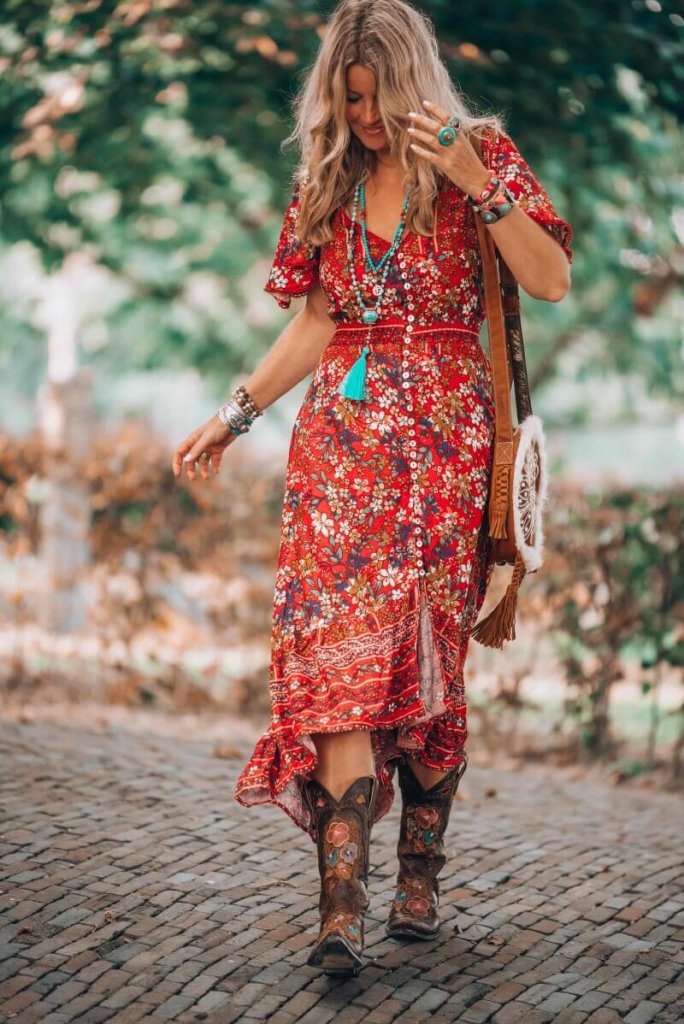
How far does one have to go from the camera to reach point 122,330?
1574 cm

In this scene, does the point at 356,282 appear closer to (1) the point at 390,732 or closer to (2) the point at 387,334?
(2) the point at 387,334

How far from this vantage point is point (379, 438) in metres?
3.32

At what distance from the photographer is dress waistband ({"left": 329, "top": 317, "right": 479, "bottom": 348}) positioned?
133 inches

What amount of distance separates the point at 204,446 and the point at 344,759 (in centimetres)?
95

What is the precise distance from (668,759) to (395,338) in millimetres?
4032

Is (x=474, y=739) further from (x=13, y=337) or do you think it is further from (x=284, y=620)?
(x=13, y=337)

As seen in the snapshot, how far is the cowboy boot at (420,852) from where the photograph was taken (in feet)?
11.7

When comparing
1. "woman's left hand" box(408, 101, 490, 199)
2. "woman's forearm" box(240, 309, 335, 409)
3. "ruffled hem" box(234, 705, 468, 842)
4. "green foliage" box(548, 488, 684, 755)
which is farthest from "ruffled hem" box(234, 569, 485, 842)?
"green foliage" box(548, 488, 684, 755)

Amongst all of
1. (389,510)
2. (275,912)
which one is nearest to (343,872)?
(275,912)

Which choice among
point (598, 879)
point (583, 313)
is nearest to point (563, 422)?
point (583, 313)

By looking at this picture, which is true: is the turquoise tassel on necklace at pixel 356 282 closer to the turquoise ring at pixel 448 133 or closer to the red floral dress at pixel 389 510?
the red floral dress at pixel 389 510

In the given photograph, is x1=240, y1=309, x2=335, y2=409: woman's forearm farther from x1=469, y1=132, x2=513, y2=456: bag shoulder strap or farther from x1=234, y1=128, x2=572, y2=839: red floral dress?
x1=469, y1=132, x2=513, y2=456: bag shoulder strap

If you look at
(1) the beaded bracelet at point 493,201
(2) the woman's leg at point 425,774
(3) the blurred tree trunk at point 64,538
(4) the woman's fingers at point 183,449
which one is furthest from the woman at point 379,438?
(3) the blurred tree trunk at point 64,538

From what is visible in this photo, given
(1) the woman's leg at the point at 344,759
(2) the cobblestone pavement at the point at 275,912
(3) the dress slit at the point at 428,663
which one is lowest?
(2) the cobblestone pavement at the point at 275,912
